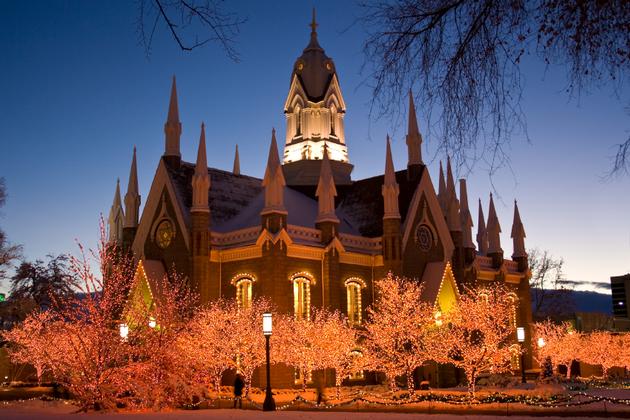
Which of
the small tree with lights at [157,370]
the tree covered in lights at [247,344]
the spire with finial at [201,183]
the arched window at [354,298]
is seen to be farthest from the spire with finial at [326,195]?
the small tree with lights at [157,370]

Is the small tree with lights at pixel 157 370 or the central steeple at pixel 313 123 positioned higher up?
the central steeple at pixel 313 123

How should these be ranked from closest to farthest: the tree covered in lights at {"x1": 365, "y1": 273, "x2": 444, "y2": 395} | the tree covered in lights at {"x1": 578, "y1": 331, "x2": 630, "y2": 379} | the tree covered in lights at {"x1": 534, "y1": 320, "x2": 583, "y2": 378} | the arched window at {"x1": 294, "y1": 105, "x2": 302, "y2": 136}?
the tree covered in lights at {"x1": 365, "y1": 273, "x2": 444, "y2": 395} < the tree covered in lights at {"x1": 534, "y1": 320, "x2": 583, "y2": 378} < the tree covered in lights at {"x1": 578, "y1": 331, "x2": 630, "y2": 379} < the arched window at {"x1": 294, "y1": 105, "x2": 302, "y2": 136}

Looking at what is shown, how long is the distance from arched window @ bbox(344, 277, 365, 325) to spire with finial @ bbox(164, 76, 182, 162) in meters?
15.1

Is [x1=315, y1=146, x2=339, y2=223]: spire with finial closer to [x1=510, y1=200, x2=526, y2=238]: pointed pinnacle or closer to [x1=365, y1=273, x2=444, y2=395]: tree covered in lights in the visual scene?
[x1=365, y1=273, x2=444, y2=395]: tree covered in lights

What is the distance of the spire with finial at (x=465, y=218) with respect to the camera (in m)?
55.7

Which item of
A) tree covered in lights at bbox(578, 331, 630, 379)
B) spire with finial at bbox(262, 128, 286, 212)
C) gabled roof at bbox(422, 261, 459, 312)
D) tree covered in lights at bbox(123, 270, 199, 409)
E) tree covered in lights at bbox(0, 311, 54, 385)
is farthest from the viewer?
tree covered in lights at bbox(578, 331, 630, 379)

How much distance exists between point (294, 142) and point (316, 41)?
32.9ft

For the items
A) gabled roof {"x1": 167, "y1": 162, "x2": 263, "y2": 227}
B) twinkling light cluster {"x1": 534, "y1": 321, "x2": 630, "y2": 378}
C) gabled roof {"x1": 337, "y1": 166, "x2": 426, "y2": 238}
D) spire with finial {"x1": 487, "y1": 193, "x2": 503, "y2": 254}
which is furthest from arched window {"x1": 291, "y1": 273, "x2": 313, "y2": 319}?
spire with finial {"x1": 487, "y1": 193, "x2": 503, "y2": 254}

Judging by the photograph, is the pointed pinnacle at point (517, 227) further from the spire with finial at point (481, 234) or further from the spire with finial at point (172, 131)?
the spire with finial at point (172, 131)

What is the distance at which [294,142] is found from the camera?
62031 mm

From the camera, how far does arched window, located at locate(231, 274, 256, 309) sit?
144 feet

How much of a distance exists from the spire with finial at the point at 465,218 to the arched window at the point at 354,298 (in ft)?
40.4

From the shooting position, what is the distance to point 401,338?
124ft

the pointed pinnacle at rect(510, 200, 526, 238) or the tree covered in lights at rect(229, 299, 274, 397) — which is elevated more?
the pointed pinnacle at rect(510, 200, 526, 238)
